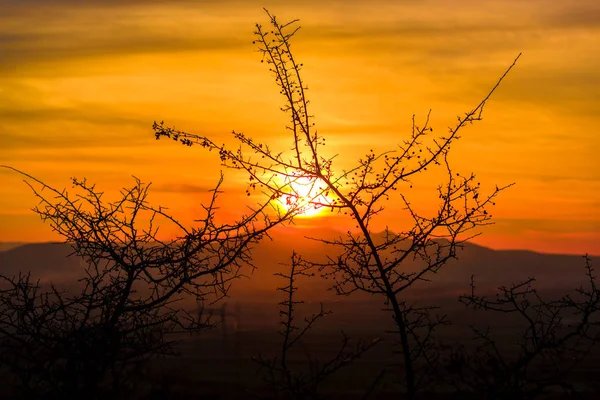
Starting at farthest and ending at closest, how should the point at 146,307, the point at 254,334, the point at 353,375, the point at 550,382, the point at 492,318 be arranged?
the point at 492,318 → the point at 254,334 → the point at 353,375 → the point at 146,307 → the point at 550,382

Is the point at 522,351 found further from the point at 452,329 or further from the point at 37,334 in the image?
the point at 452,329

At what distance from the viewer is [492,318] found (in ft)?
494

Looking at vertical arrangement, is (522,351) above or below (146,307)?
below

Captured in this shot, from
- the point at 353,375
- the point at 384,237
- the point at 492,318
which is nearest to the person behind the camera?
the point at 384,237

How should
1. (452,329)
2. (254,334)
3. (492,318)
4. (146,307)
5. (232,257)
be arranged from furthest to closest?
(492,318) → (452,329) → (254,334) → (232,257) → (146,307)

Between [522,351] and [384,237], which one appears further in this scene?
[384,237]

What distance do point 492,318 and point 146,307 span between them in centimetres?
15193

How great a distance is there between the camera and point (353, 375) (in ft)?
220

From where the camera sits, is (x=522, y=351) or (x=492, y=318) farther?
(x=492, y=318)

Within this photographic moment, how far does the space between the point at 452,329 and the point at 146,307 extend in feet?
418

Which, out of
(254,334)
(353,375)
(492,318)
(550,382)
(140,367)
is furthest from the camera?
(492,318)

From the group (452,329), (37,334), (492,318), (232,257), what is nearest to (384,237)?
(232,257)

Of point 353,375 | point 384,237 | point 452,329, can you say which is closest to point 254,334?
point 452,329

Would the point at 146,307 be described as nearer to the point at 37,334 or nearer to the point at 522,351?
the point at 37,334
